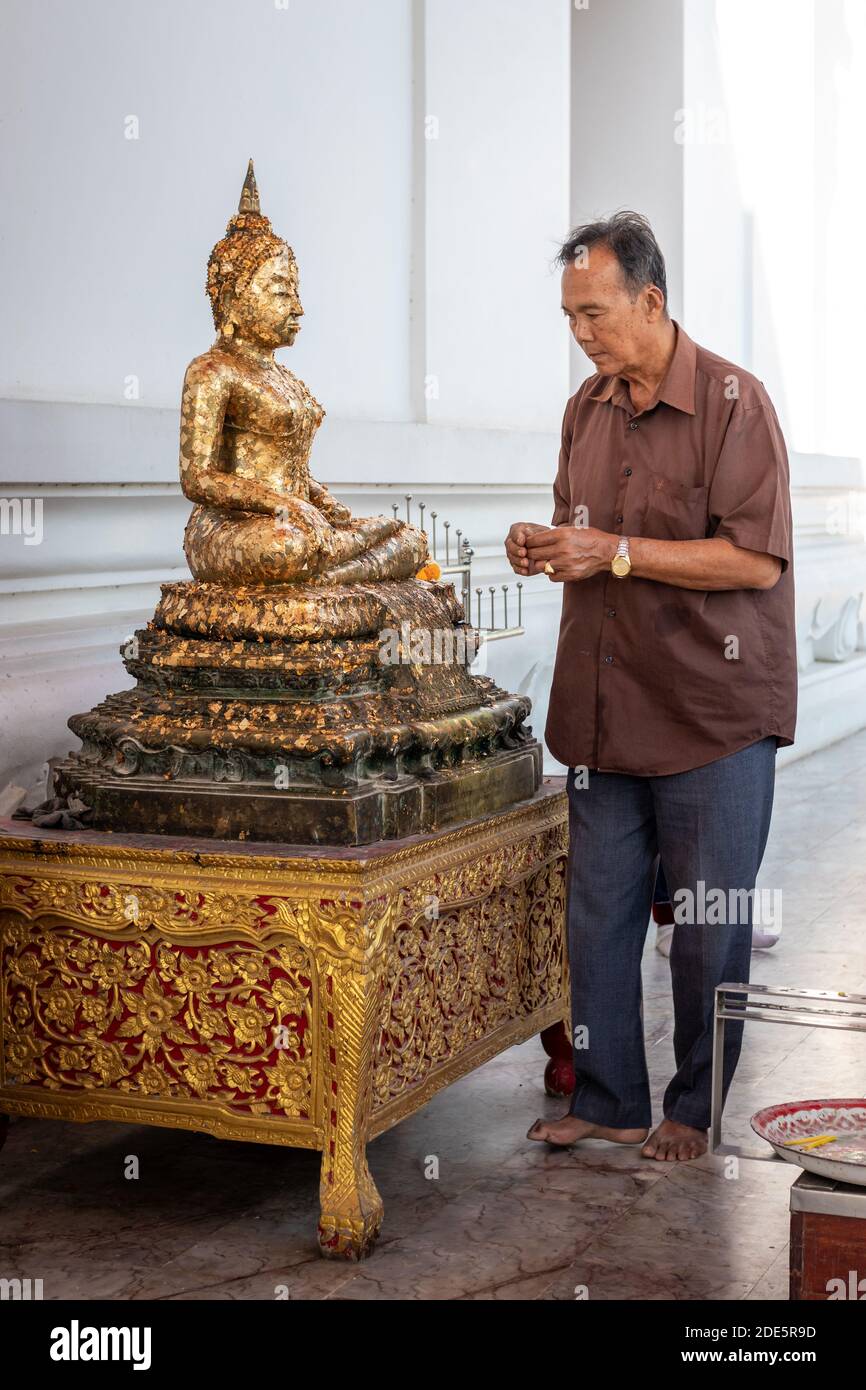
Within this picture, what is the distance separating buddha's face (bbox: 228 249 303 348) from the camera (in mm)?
2816

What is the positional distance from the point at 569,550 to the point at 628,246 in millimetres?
510

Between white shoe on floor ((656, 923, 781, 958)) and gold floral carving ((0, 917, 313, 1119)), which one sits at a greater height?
gold floral carving ((0, 917, 313, 1119))

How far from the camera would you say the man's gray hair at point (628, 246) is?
111 inches

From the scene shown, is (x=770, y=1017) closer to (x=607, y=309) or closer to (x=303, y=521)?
(x=303, y=521)

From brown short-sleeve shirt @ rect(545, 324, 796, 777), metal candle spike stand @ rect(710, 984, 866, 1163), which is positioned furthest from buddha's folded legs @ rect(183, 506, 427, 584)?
metal candle spike stand @ rect(710, 984, 866, 1163)

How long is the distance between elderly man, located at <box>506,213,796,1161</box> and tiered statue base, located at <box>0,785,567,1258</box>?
1.00 feet

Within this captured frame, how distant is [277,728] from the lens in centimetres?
267

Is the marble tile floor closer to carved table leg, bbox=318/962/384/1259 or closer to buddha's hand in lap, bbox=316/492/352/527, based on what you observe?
carved table leg, bbox=318/962/384/1259

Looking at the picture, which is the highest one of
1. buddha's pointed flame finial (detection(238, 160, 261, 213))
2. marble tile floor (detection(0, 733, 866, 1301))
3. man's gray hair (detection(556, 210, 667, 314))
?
buddha's pointed flame finial (detection(238, 160, 261, 213))

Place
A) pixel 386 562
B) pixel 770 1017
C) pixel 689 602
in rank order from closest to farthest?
pixel 770 1017 → pixel 689 602 → pixel 386 562

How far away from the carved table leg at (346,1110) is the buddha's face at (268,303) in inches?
41.8

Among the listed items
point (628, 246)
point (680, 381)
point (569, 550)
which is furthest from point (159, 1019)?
point (628, 246)

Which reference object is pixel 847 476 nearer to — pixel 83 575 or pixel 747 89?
A: pixel 747 89

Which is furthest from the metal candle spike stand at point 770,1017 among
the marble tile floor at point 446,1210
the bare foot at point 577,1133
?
the bare foot at point 577,1133
